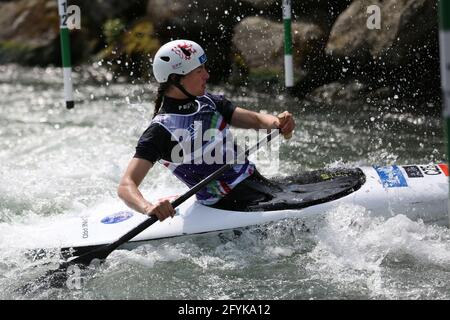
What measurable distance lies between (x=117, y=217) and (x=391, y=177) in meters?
1.94

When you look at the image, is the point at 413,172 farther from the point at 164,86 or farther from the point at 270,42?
the point at 270,42

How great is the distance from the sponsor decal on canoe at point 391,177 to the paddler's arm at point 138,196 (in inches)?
62.1

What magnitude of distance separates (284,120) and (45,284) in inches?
73.8

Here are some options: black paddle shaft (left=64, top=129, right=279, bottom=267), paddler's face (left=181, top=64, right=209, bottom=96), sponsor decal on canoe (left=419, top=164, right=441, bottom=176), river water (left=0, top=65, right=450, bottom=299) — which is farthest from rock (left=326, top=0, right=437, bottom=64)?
paddler's face (left=181, top=64, right=209, bottom=96)

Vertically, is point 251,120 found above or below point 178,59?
below

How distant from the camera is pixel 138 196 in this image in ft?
13.6

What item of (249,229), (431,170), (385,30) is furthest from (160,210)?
(385,30)

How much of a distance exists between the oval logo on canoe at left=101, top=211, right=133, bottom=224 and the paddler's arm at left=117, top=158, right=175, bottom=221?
0.58 m

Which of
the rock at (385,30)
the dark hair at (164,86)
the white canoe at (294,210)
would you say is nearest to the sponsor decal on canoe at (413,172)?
the white canoe at (294,210)

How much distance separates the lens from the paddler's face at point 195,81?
14.5ft

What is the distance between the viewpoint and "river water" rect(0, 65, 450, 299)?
169 inches

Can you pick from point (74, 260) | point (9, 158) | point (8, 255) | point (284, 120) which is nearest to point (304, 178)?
point (284, 120)

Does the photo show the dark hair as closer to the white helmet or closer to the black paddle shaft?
the white helmet

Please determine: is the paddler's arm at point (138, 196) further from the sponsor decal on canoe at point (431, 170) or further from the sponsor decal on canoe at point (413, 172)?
the sponsor decal on canoe at point (431, 170)
